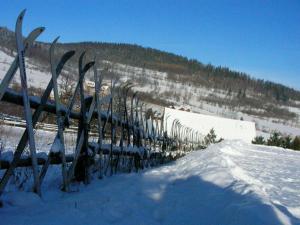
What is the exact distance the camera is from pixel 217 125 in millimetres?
67250

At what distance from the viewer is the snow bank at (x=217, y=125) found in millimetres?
66250

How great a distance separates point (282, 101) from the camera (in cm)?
18825

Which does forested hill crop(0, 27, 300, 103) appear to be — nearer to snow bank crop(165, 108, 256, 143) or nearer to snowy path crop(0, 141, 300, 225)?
snow bank crop(165, 108, 256, 143)

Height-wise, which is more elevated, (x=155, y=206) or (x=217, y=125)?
(x=217, y=125)

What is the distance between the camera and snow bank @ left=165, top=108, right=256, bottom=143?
6625cm

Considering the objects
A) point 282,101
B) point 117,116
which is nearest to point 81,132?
point 117,116

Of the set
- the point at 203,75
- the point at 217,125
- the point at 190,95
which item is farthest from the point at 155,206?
the point at 203,75

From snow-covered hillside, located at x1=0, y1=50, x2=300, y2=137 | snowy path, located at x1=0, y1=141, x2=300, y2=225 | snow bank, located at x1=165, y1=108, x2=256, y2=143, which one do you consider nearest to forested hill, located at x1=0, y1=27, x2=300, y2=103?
snow-covered hillside, located at x1=0, y1=50, x2=300, y2=137

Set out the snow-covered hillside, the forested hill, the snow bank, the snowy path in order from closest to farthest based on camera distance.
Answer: the snowy path < the snow bank < the snow-covered hillside < the forested hill

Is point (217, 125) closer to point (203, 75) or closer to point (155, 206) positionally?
point (155, 206)

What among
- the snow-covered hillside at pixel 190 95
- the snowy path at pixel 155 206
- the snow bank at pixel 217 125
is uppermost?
the snow-covered hillside at pixel 190 95

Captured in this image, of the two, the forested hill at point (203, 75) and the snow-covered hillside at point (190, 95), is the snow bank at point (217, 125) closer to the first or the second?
the snow-covered hillside at point (190, 95)

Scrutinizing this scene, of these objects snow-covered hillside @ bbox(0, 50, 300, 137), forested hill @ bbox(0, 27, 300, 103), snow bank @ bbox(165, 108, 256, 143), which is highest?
forested hill @ bbox(0, 27, 300, 103)

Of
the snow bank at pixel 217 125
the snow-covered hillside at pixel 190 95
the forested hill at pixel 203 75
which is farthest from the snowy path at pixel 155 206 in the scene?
the forested hill at pixel 203 75
